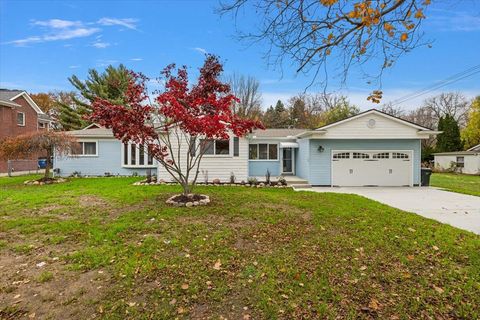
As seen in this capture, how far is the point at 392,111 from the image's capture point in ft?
127

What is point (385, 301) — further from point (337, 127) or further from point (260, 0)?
point (337, 127)

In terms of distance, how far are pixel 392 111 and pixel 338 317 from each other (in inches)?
1638

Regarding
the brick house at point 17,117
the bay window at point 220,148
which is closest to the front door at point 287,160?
the bay window at point 220,148

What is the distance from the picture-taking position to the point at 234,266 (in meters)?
4.26

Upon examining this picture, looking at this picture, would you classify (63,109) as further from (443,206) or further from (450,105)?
(450,105)

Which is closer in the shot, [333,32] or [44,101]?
[333,32]

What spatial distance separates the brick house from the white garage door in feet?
68.8

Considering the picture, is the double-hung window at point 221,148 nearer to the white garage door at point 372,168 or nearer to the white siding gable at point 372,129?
the white siding gable at point 372,129

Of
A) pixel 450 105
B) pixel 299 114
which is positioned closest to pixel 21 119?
pixel 299 114

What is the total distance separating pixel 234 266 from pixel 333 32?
3.52m

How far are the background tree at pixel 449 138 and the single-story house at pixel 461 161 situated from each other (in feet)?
8.81

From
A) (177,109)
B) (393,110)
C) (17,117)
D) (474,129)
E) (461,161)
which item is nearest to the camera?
(177,109)

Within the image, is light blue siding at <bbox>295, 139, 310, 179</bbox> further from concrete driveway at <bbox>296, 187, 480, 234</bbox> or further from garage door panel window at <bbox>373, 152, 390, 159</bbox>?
concrete driveway at <bbox>296, 187, 480, 234</bbox>

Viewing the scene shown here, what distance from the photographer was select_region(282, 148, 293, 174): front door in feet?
60.7
